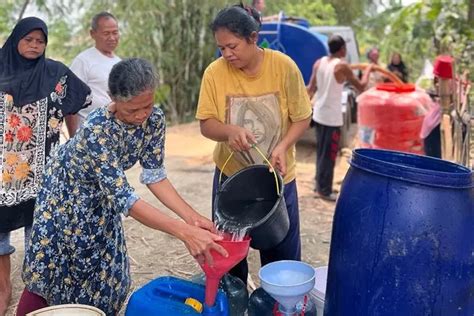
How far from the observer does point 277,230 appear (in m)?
2.34

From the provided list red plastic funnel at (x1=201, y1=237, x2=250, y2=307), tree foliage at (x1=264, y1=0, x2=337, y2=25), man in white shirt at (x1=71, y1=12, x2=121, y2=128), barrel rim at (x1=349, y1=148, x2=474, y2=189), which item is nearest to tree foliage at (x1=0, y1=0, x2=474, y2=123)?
tree foliage at (x1=264, y1=0, x2=337, y2=25)

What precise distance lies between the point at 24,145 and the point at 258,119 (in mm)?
1203

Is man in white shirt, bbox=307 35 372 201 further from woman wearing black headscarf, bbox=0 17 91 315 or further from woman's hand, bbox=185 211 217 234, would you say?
woman's hand, bbox=185 211 217 234

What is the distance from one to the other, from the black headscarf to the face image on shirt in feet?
3.27

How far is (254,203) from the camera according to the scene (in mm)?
2594

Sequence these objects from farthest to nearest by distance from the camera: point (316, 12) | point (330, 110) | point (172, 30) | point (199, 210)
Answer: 1. point (316, 12)
2. point (172, 30)
3. point (330, 110)
4. point (199, 210)

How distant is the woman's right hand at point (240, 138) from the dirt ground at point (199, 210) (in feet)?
4.10

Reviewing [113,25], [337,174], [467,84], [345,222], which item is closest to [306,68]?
[337,174]

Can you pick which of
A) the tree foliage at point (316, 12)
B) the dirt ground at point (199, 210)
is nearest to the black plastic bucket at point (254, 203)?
the dirt ground at point (199, 210)

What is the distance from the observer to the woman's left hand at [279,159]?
8.41 ft

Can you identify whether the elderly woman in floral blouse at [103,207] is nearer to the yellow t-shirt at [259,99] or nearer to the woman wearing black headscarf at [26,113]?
the yellow t-shirt at [259,99]

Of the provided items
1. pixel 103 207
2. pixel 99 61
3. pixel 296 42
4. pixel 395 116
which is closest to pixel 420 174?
pixel 103 207

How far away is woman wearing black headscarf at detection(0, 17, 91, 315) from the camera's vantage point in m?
2.92

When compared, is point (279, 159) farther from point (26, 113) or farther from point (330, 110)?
point (330, 110)
